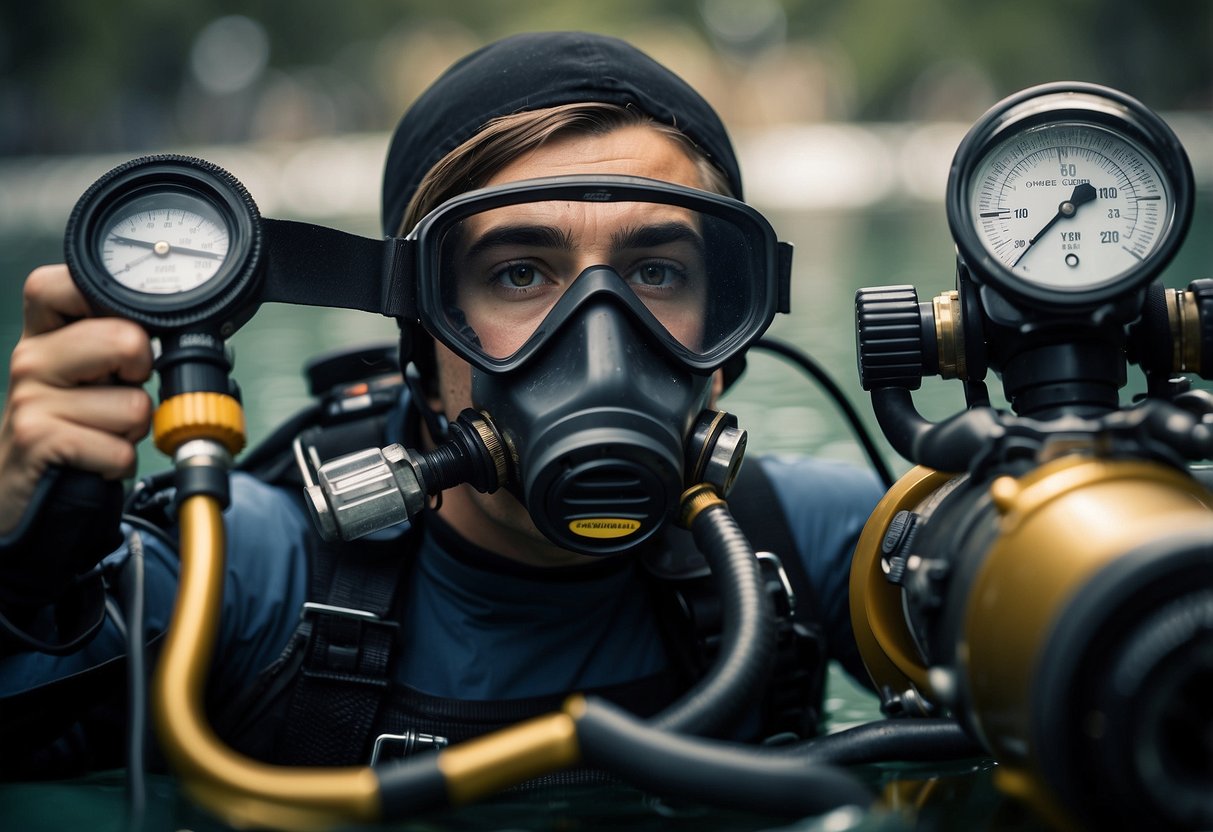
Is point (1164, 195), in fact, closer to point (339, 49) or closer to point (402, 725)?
point (402, 725)

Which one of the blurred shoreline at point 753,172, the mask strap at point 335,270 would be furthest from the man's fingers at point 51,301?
the blurred shoreline at point 753,172

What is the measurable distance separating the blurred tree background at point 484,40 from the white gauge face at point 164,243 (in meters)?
16.4

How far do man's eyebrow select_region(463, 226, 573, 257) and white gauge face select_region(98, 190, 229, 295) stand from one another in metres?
0.33

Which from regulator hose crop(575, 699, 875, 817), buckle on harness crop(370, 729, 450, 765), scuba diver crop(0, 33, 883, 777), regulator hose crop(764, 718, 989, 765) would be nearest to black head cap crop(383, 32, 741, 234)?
scuba diver crop(0, 33, 883, 777)

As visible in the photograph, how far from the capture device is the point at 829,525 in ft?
6.75

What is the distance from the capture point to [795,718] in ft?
5.79

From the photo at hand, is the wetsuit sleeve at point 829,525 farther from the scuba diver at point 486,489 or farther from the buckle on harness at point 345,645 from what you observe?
the buckle on harness at point 345,645

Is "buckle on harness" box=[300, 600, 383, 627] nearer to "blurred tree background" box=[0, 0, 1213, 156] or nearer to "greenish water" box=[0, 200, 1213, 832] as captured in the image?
"greenish water" box=[0, 200, 1213, 832]

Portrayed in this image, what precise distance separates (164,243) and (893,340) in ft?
2.39

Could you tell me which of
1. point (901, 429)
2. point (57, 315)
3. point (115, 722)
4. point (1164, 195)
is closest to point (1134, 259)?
point (1164, 195)

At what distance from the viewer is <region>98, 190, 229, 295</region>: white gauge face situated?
1.32m

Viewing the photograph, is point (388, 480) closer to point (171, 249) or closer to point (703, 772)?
point (171, 249)

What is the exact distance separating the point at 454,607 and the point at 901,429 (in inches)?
28.6

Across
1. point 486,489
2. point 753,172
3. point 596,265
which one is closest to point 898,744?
point 486,489
